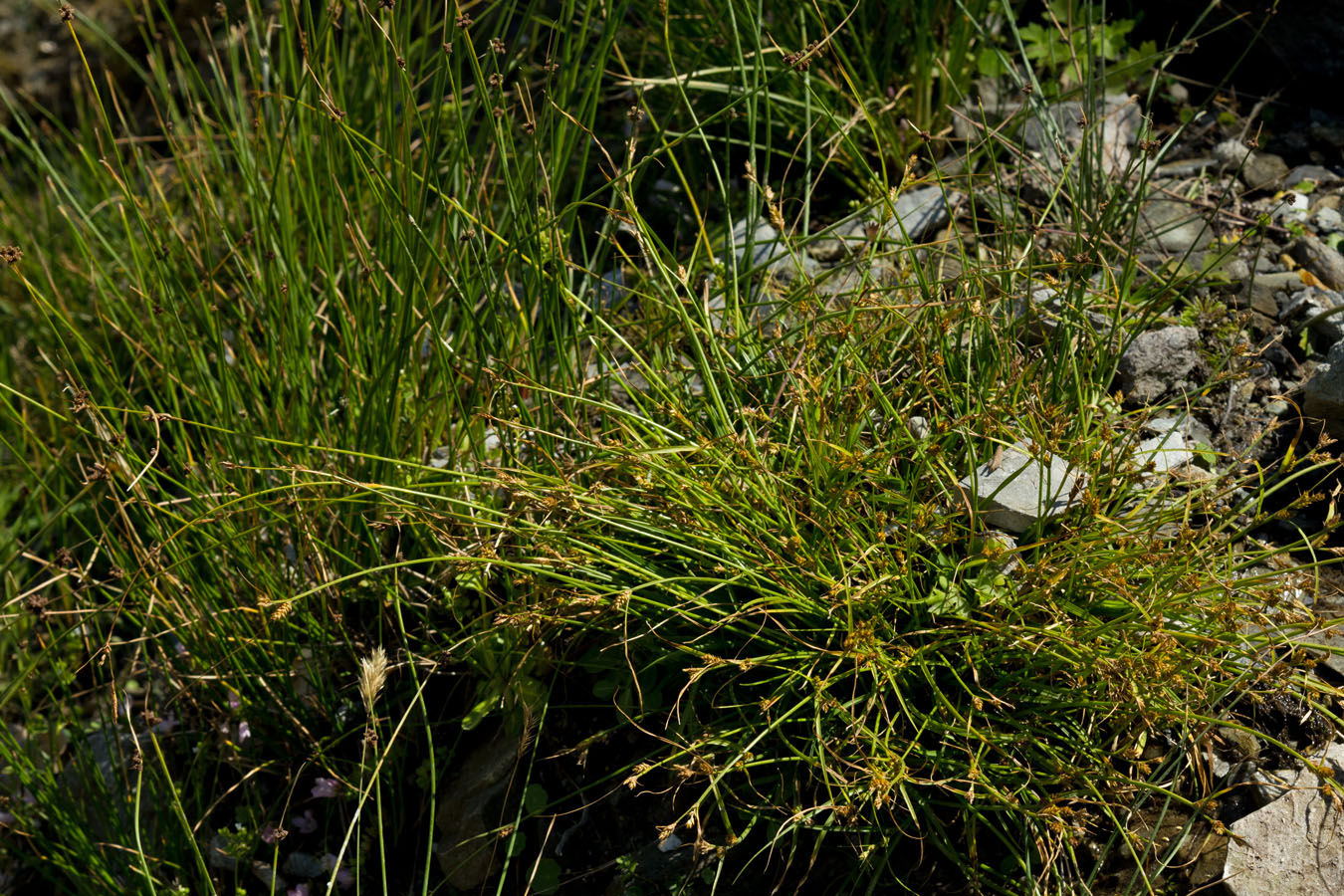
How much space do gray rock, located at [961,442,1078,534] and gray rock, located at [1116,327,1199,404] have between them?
0.34m

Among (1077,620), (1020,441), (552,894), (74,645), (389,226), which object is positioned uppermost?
(389,226)

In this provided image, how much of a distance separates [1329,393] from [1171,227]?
0.66 m

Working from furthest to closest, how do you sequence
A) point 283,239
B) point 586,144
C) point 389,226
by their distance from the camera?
point 283,239 < point 389,226 < point 586,144

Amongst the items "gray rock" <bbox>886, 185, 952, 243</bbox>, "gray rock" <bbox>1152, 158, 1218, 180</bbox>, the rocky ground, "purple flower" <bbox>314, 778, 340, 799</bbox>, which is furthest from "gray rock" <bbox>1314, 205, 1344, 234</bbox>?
"purple flower" <bbox>314, 778, 340, 799</bbox>

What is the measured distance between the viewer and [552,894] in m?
1.96

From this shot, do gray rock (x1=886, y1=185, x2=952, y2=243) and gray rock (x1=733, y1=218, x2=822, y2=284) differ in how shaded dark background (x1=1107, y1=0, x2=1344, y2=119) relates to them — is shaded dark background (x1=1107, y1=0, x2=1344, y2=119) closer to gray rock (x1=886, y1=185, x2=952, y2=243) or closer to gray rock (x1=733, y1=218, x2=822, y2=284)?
gray rock (x1=886, y1=185, x2=952, y2=243)

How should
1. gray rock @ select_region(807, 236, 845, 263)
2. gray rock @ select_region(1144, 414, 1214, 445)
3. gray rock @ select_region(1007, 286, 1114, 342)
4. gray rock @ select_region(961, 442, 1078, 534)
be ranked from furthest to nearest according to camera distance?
gray rock @ select_region(807, 236, 845, 263) < gray rock @ select_region(1144, 414, 1214, 445) < gray rock @ select_region(1007, 286, 1114, 342) < gray rock @ select_region(961, 442, 1078, 534)

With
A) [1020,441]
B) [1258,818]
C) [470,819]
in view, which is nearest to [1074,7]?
[1020,441]

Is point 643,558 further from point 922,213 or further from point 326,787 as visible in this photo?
point 922,213

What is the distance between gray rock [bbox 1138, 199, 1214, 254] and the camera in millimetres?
2494

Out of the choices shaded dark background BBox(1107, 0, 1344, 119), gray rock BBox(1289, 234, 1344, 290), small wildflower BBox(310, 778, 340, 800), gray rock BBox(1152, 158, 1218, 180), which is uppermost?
shaded dark background BBox(1107, 0, 1344, 119)

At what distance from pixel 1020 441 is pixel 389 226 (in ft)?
4.40

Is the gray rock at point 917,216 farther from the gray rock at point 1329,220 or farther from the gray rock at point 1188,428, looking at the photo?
the gray rock at point 1329,220

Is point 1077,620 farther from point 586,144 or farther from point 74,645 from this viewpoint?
point 74,645
